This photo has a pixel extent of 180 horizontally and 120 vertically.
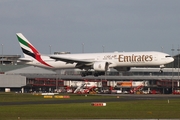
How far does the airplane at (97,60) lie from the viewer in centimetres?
9962

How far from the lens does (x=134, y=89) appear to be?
146000 millimetres

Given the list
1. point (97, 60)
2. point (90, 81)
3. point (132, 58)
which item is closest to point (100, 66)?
point (97, 60)

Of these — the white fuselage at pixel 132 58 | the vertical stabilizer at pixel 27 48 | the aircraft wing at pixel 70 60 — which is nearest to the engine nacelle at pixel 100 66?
the white fuselage at pixel 132 58

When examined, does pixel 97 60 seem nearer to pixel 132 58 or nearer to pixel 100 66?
pixel 100 66

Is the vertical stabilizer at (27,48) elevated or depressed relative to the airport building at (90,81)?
elevated

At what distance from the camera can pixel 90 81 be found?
159750 millimetres

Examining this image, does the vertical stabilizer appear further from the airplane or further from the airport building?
the airport building

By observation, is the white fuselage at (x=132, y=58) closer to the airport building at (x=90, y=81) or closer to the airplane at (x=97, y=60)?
the airplane at (x=97, y=60)

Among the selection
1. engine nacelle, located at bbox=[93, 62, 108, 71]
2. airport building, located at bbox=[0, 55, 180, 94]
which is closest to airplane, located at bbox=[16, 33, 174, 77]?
engine nacelle, located at bbox=[93, 62, 108, 71]

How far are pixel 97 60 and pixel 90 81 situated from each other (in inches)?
2170

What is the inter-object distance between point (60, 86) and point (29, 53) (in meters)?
52.0

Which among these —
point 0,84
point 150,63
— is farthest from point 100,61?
point 0,84

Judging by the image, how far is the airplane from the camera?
99.6 meters

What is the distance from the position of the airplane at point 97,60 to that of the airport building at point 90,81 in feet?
81.5
